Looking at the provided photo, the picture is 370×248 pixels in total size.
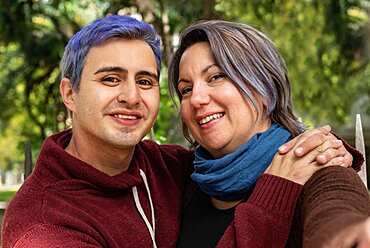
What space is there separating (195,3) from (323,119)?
409cm

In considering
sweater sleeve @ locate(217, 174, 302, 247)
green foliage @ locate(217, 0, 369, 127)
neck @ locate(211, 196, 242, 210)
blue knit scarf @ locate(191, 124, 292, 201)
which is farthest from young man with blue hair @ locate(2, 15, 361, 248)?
green foliage @ locate(217, 0, 369, 127)

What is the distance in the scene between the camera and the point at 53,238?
2062mm

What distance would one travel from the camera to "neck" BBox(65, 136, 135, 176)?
2461 millimetres

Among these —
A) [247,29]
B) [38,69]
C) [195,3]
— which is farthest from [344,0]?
[247,29]

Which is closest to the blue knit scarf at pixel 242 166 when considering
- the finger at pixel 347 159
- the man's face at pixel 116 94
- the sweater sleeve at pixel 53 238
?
the finger at pixel 347 159

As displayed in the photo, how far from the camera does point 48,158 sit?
7.69 feet

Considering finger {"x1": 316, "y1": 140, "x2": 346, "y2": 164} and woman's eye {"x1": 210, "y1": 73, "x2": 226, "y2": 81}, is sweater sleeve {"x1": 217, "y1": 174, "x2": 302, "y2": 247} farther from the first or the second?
woman's eye {"x1": 210, "y1": 73, "x2": 226, "y2": 81}

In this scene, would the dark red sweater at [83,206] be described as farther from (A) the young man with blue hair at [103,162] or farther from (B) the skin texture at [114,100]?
(B) the skin texture at [114,100]

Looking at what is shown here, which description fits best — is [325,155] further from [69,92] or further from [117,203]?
[69,92]

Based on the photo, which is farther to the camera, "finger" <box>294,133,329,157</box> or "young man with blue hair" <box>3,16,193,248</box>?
"young man with blue hair" <box>3,16,193,248</box>

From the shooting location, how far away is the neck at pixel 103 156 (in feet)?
8.07

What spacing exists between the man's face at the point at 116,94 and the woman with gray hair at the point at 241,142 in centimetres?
17

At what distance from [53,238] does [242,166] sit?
2.26 ft

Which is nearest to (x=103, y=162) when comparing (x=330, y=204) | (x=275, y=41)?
(x=330, y=204)
